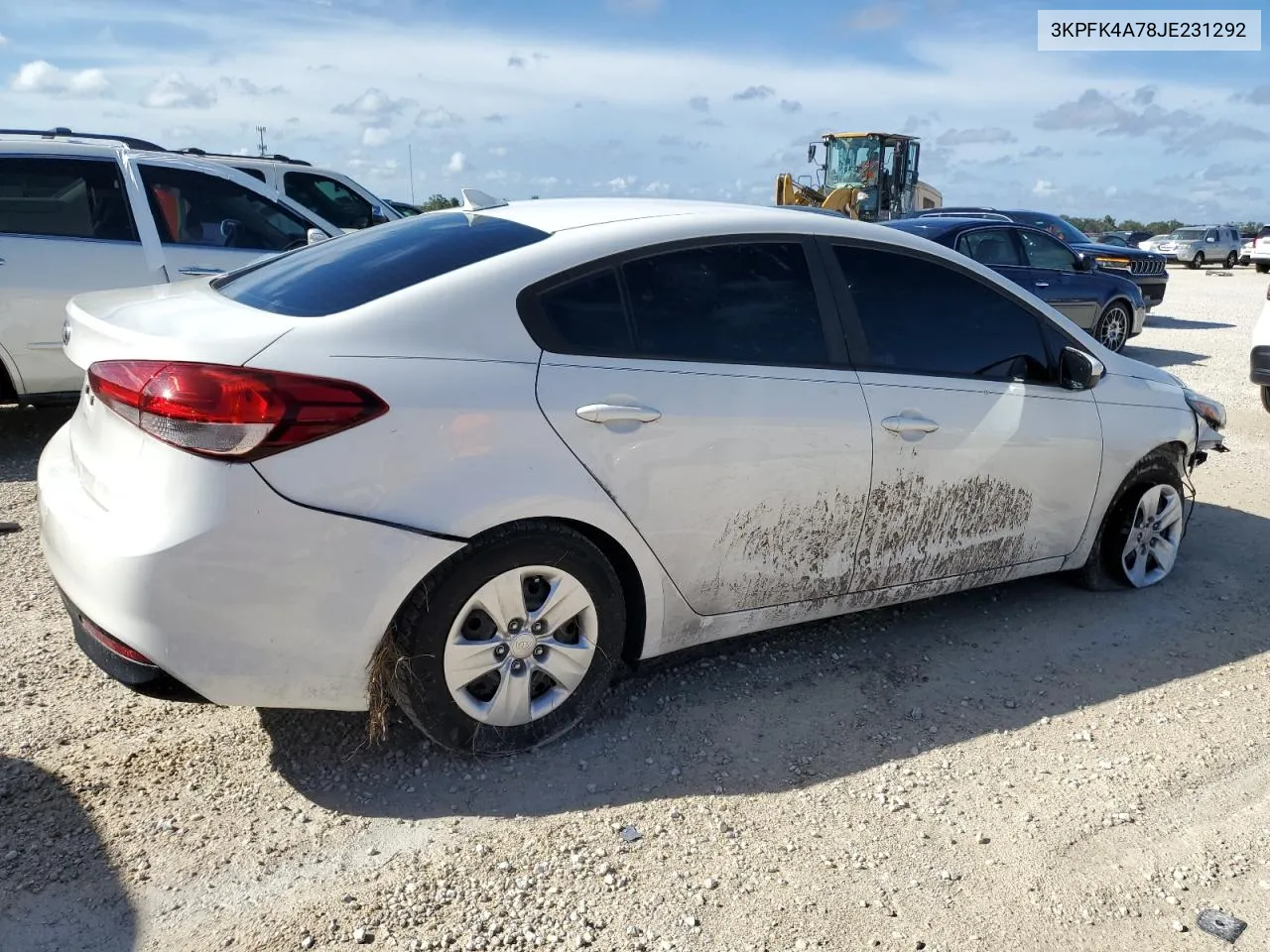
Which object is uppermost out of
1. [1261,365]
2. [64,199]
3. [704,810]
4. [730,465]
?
[64,199]

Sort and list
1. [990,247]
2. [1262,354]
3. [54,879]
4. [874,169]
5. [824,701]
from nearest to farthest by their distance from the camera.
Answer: [54,879], [824,701], [1262,354], [990,247], [874,169]

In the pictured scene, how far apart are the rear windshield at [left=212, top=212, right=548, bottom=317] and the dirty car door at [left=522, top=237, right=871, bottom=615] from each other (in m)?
0.33

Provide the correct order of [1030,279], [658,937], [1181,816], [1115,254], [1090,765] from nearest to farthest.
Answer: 1. [658,937]
2. [1181,816]
3. [1090,765]
4. [1030,279]
5. [1115,254]

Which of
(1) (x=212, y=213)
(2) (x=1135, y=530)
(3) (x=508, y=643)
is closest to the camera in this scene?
(3) (x=508, y=643)

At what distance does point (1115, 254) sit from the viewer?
1544cm

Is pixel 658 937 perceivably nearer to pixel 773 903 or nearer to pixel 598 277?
pixel 773 903

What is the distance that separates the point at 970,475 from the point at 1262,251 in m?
36.6

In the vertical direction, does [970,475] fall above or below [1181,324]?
above

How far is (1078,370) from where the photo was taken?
13.8ft

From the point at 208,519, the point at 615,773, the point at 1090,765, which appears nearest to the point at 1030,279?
the point at 1090,765

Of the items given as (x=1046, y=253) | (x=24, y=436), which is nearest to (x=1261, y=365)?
(x=1046, y=253)

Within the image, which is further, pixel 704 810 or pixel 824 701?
pixel 824 701

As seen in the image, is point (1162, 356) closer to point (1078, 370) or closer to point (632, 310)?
point (1078, 370)

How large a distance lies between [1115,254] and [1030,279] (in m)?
4.73
